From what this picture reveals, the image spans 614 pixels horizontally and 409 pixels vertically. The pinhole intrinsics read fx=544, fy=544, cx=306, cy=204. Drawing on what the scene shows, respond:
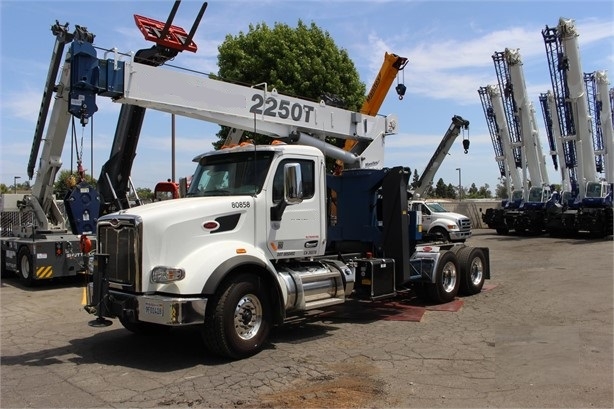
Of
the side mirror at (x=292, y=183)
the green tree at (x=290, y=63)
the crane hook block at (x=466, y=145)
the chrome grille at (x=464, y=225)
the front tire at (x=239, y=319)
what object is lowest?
the front tire at (x=239, y=319)

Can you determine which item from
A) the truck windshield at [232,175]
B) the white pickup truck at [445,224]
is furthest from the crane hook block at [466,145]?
the truck windshield at [232,175]

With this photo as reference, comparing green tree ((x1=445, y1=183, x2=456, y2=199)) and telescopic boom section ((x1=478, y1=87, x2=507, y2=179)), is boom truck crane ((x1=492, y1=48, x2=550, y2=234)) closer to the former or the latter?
telescopic boom section ((x1=478, y1=87, x2=507, y2=179))

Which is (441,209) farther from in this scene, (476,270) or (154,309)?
(154,309)

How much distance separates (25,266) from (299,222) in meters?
9.15

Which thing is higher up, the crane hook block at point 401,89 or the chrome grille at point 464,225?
the crane hook block at point 401,89

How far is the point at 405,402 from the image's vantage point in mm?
5246

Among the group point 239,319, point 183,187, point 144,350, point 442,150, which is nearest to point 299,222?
point 239,319

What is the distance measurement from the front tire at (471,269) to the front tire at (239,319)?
5.66 metres

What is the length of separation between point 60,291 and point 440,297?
8912 mm

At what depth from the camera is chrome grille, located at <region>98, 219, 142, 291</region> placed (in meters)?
6.68

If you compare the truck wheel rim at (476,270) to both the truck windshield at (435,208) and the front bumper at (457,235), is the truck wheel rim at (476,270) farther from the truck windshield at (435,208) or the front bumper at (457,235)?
the truck windshield at (435,208)

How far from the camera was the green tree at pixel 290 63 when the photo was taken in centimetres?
2081

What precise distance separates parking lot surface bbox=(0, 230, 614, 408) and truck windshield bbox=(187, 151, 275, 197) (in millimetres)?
2218

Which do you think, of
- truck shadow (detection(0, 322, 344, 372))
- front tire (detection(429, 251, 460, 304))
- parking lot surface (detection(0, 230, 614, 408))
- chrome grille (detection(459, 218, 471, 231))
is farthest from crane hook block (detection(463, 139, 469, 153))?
truck shadow (detection(0, 322, 344, 372))
